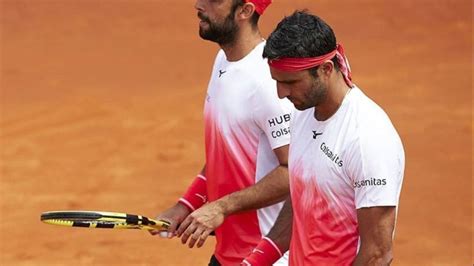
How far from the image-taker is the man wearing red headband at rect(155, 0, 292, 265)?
22.7 feet

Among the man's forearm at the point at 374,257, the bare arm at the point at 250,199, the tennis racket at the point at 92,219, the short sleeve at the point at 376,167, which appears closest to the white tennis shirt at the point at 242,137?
the bare arm at the point at 250,199

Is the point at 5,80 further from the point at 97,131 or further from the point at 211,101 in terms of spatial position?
the point at 211,101

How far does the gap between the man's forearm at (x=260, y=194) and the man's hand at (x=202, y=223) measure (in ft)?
0.16

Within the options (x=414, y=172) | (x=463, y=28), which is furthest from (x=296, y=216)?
(x=463, y=28)

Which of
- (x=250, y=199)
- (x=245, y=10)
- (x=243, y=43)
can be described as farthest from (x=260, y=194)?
(x=245, y=10)

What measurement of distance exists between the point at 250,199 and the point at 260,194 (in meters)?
0.06

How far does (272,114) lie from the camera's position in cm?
695

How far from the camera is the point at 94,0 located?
69.1 feet

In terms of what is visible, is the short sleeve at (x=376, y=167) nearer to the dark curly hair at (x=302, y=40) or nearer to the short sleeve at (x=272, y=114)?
the dark curly hair at (x=302, y=40)

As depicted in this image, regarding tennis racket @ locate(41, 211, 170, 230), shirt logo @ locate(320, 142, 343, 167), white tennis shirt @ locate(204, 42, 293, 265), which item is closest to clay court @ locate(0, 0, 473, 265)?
white tennis shirt @ locate(204, 42, 293, 265)

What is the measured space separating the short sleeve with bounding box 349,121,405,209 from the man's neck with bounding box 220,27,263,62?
1614mm

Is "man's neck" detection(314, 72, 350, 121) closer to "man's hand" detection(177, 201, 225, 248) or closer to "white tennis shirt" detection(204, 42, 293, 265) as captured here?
"white tennis shirt" detection(204, 42, 293, 265)

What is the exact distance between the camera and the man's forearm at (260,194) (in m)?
6.92

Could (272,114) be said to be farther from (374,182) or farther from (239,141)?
(374,182)
